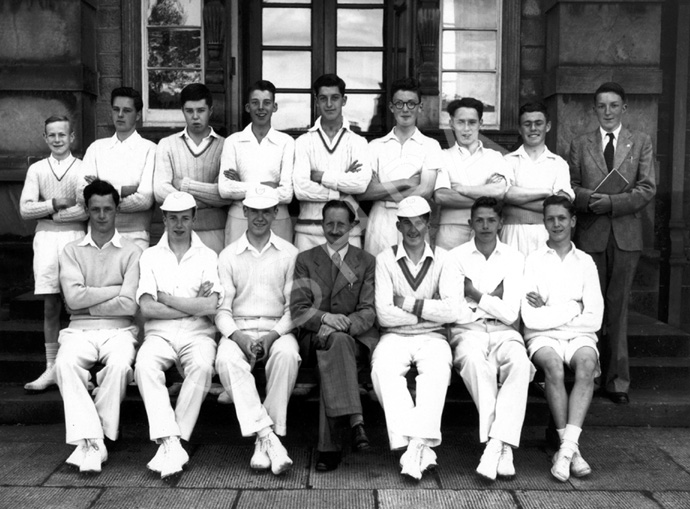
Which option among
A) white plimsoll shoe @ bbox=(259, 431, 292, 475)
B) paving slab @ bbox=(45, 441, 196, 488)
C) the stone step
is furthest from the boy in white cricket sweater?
white plimsoll shoe @ bbox=(259, 431, 292, 475)

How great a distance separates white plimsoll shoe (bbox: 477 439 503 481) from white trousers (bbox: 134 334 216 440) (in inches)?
64.8

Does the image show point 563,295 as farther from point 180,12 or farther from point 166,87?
point 180,12


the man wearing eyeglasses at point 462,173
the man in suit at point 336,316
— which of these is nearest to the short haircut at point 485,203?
the man wearing eyeglasses at point 462,173

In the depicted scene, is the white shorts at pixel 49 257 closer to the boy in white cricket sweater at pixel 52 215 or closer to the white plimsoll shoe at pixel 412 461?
the boy in white cricket sweater at pixel 52 215

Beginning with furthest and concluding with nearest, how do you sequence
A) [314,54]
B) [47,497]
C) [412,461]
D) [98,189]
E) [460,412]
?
[314,54] → [460,412] → [98,189] → [412,461] → [47,497]

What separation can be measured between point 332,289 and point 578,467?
5.78 feet

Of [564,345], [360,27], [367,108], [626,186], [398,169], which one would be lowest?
[564,345]

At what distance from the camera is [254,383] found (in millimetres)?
4855

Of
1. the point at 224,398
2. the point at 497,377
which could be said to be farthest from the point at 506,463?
the point at 224,398

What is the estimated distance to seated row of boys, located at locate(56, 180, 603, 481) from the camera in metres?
4.78

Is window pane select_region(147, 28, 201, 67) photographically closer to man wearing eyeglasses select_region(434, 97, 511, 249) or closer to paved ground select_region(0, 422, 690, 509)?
man wearing eyeglasses select_region(434, 97, 511, 249)

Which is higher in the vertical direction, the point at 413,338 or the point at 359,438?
the point at 413,338

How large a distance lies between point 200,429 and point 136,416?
0.46m

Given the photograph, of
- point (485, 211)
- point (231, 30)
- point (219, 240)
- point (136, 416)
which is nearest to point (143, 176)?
point (219, 240)
